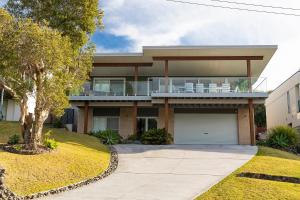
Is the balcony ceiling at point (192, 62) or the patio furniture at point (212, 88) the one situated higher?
the balcony ceiling at point (192, 62)

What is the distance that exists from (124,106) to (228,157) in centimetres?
1114

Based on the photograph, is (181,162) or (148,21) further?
(181,162)

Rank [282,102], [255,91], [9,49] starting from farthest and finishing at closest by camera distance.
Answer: [282,102], [255,91], [9,49]

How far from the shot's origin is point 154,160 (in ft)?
60.6

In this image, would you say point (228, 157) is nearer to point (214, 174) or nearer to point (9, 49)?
point (214, 174)

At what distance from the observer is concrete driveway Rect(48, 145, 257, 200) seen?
11805mm

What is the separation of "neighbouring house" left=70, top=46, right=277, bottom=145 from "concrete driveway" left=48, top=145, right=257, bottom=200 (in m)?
4.24

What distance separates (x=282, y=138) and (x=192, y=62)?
322 inches

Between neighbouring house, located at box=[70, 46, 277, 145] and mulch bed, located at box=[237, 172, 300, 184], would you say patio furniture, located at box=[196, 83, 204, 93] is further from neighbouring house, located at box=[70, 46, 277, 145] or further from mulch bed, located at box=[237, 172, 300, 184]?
mulch bed, located at box=[237, 172, 300, 184]

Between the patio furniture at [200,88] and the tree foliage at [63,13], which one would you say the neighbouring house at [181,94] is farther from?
the tree foliage at [63,13]

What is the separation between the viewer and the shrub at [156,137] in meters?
24.2

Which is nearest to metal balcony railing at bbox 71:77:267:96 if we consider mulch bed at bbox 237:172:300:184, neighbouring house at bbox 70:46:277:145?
neighbouring house at bbox 70:46:277:145

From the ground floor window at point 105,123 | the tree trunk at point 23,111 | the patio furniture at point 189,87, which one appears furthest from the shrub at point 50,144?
the ground floor window at point 105,123

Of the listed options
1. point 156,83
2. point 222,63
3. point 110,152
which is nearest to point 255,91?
point 222,63
